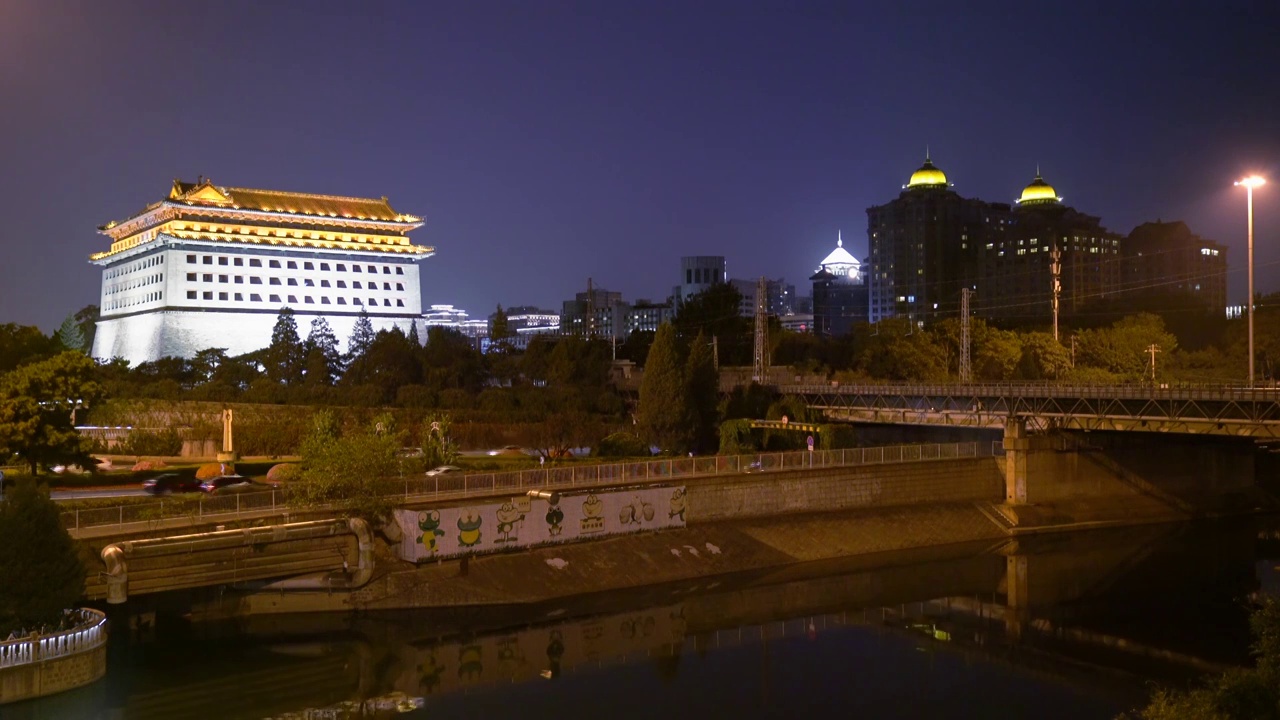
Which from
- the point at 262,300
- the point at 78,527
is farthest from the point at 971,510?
the point at 262,300

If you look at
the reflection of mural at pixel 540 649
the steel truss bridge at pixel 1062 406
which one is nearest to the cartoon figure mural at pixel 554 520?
the reflection of mural at pixel 540 649

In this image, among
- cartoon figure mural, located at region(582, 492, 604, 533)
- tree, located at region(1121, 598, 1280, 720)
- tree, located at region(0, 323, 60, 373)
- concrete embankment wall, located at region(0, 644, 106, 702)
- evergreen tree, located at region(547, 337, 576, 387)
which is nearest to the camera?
tree, located at region(1121, 598, 1280, 720)

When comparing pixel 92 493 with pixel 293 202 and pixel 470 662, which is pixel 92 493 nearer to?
pixel 470 662

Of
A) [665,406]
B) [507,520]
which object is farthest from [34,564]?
[665,406]

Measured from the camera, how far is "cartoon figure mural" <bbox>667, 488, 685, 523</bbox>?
4609 centimetres

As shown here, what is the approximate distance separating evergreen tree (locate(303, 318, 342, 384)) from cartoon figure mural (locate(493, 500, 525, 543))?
45838 mm

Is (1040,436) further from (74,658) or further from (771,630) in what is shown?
(74,658)

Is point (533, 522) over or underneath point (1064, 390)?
underneath

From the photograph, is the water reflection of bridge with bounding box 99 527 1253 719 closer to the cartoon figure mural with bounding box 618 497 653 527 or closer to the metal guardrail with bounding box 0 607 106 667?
the metal guardrail with bounding box 0 607 106 667

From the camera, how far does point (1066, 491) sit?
5956 cm

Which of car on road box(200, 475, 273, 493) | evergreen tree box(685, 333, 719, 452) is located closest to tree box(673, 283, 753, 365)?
evergreen tree box(685, 333, 719, 452)

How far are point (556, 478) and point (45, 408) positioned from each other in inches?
778

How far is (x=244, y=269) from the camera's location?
Result: 10294 centimetres

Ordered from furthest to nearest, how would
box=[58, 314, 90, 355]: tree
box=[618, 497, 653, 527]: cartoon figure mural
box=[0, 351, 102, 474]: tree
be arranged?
1. box=[58, 314, 90, 355]: tree
2. box=[618, 497, 653, 527]: cartoon figure mural
3. box=[0, 351, 102, 474]: tree
